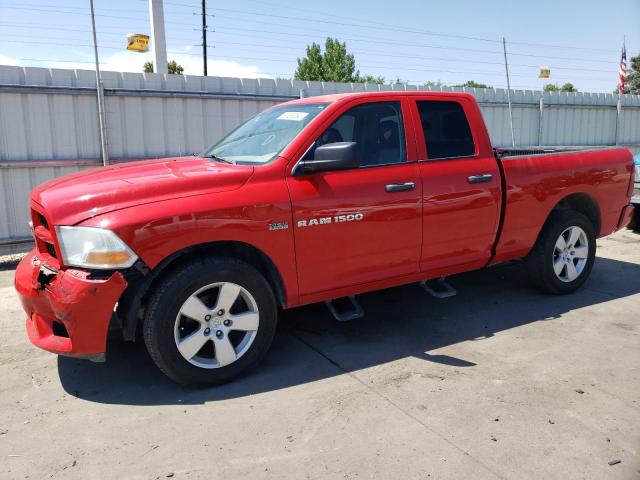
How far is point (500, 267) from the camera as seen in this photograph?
6535 millimetres

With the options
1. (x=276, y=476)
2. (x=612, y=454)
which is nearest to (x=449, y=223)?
(x=612, y=454)

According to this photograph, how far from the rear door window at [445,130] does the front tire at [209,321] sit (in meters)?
1.86

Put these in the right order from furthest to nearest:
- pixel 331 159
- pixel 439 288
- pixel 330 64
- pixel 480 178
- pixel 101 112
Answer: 1. pixel 330 64
2. pixel 101 112
3. pixel 439 288
4. pixel 480 178
5. pixel 331 159

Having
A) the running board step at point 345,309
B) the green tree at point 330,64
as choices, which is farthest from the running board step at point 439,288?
the green tree at point 330,64

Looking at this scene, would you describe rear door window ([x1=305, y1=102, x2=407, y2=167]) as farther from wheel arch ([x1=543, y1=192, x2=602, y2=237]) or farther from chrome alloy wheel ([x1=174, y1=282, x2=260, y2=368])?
wheel arch ([x1=543, y1=192, x2=602, y2=237])

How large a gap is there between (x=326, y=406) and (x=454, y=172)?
2183 millimetres

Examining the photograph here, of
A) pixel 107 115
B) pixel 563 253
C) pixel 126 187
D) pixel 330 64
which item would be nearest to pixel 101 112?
pixel 107 115

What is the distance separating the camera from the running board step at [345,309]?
4.25 m

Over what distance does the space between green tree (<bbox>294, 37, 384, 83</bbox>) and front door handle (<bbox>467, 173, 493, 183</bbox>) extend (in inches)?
2120

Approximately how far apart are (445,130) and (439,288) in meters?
1.48

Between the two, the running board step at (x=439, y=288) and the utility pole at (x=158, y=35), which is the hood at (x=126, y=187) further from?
the utility pole at (x=158, y=35)

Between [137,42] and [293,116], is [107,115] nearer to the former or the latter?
[137,42]

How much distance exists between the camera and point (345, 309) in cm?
481

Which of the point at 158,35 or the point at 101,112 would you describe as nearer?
the point at 101,112
